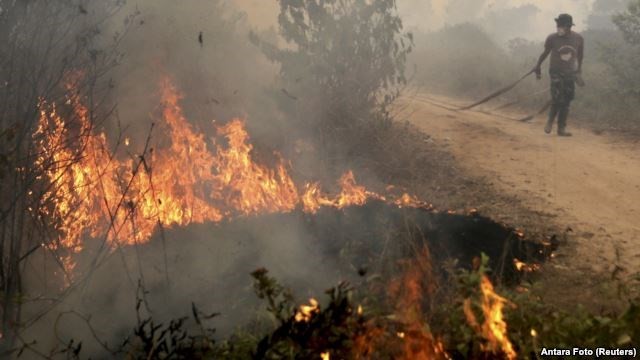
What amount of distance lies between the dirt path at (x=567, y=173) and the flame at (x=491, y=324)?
7.47ft

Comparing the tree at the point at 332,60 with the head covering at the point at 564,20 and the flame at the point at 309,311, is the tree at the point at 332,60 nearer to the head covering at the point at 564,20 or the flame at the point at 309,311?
the head covering at the point at 564,20

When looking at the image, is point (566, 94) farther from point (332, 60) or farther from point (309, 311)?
point (309, 311)

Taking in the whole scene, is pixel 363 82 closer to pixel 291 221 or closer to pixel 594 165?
pixel 291 221

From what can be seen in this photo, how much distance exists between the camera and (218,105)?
28.7 ft

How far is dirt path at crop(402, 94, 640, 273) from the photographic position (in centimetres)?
563

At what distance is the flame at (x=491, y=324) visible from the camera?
308 cm

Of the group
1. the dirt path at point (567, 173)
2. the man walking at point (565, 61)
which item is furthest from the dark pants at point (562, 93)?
the dirt path at point (567, 173)

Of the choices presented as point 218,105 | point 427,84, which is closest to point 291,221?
point 218,105

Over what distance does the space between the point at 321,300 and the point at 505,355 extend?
2.45 m

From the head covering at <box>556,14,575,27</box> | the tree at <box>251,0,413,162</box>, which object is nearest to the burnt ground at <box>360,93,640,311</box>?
the tree at <box>251,0,413,162</box>

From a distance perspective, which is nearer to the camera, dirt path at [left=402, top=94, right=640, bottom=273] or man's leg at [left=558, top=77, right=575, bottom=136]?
dirt path at [left=402, top=94, right=640, bottom=273]

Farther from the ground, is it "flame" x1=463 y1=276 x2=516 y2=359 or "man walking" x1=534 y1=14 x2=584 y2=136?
"man walking" x1=534 y1=14 x2=584 y2=136

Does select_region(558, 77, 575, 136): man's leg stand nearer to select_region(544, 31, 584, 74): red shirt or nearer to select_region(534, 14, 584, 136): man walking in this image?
select_region(534, 14, 584, 136): man walking

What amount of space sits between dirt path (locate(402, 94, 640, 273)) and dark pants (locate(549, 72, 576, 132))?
494 mm
